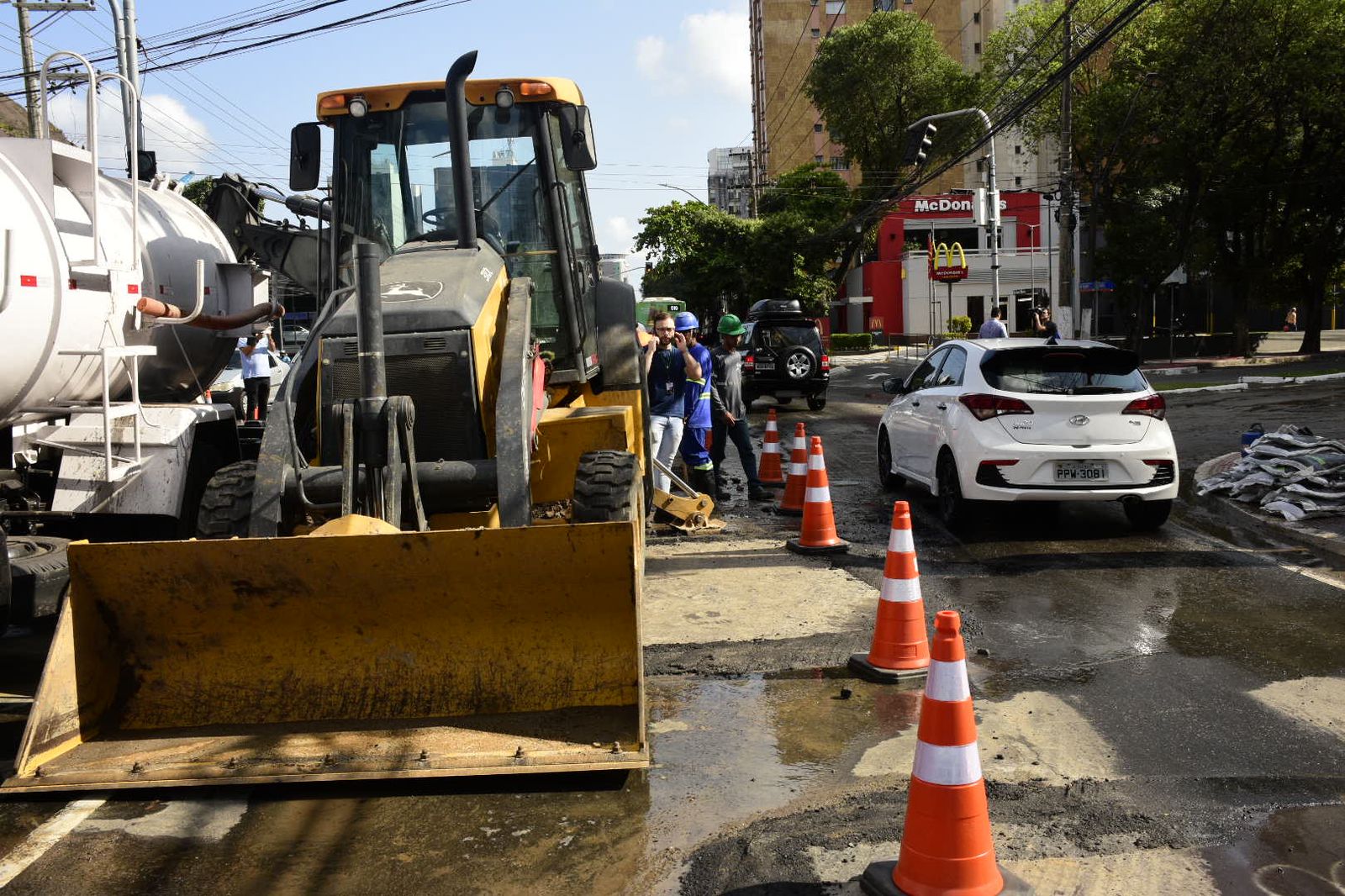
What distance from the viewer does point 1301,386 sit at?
23812 mm

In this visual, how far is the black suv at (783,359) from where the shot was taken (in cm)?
2394

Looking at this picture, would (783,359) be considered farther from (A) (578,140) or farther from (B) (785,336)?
(A) (578,140)

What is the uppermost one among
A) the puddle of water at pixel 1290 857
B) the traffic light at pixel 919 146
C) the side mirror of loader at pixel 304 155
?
the traffic light at pixel 919 146

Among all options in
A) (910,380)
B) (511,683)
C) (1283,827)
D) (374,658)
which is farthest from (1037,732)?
(910,380)

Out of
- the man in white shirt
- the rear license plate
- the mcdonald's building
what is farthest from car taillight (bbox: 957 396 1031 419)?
the mcdonald's building

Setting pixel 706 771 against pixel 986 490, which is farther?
pixel 986 490

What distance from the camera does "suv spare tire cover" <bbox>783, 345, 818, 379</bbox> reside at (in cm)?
2389

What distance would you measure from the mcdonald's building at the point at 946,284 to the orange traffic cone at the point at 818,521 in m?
47.5

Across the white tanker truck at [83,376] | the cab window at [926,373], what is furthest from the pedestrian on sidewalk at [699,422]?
the white tanker truck at [83,376]

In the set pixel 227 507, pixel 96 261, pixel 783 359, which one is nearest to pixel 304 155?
pixel 96 261

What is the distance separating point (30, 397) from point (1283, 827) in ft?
22.2

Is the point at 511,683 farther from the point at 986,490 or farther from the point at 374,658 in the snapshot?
the point at 986,490

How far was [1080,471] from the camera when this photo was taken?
970 centimetres

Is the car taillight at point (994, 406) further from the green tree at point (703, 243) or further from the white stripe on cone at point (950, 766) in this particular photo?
the green tree at point (703, 243)
